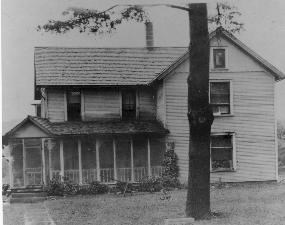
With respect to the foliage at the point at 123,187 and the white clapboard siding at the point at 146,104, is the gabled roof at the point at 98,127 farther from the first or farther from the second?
the foliage at the point at 123,187

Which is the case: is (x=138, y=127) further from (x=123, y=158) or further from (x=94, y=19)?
(x=94, y=19)

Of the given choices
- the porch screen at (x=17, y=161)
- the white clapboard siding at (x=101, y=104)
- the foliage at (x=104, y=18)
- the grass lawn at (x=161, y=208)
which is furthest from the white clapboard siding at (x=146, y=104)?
the foliage at (x=104, y=18)

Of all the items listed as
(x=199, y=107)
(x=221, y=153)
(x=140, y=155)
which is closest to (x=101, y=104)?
(x=140, y=155)

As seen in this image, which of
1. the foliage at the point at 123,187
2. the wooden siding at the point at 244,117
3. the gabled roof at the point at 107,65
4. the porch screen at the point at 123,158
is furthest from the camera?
the porch screen at the point at 123,158

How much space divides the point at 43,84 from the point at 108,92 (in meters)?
2.43

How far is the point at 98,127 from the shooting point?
17.7 m

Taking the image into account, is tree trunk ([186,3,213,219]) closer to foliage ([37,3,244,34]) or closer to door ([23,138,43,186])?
foliage ([37,3,244,34])

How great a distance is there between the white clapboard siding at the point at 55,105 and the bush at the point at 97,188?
9.02 ft

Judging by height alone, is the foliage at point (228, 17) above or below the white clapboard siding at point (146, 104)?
above

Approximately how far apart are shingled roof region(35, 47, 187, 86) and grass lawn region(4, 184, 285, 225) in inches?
169

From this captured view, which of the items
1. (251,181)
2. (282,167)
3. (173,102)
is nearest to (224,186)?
(251,181)

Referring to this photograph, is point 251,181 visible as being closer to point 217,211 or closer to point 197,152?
point 217,211

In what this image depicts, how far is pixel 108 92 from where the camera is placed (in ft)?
60.2

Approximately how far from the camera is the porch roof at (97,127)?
1709 cm
